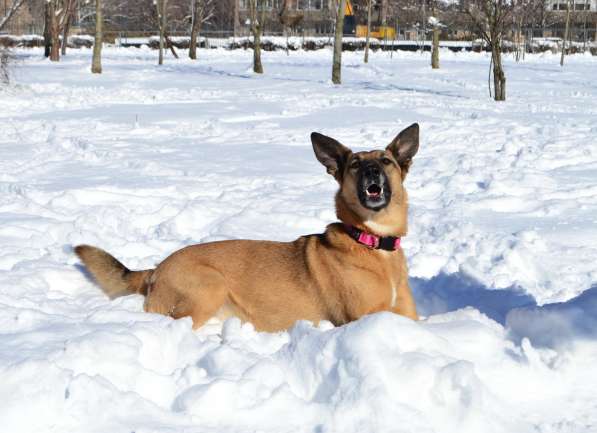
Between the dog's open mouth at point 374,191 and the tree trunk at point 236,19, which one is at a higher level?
the tree trunk at point 236,19

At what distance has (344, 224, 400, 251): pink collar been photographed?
15.5 feet

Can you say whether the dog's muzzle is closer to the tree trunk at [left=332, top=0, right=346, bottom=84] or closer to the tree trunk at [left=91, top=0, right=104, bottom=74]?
the tree trunk at [left=332, top=0, right=346, bottom=84]

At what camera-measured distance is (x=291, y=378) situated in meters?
3.40

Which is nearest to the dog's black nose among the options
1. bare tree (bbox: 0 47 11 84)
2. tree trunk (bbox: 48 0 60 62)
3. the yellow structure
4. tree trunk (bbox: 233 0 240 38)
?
bare tree (bbox: 0 47 11 84)

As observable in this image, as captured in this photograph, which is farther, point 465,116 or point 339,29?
point 339,29

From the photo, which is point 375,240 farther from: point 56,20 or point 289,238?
point 56,20

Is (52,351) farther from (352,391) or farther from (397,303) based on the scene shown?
(397,303)

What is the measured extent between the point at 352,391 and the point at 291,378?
1.19 ft

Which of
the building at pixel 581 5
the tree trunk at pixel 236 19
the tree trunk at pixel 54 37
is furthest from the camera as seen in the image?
the tree trunk at pixel 236 19

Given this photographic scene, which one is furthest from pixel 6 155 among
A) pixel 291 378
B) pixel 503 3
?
pixel 503 3

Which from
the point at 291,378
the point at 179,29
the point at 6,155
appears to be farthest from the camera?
the point at 179,29

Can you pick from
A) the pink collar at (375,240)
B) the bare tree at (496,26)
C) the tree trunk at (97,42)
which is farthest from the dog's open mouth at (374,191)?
the tree trunk at (97,42)

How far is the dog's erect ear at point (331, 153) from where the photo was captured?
4992mm

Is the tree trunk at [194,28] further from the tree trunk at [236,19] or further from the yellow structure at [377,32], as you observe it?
the yellow structure at [377,32]
